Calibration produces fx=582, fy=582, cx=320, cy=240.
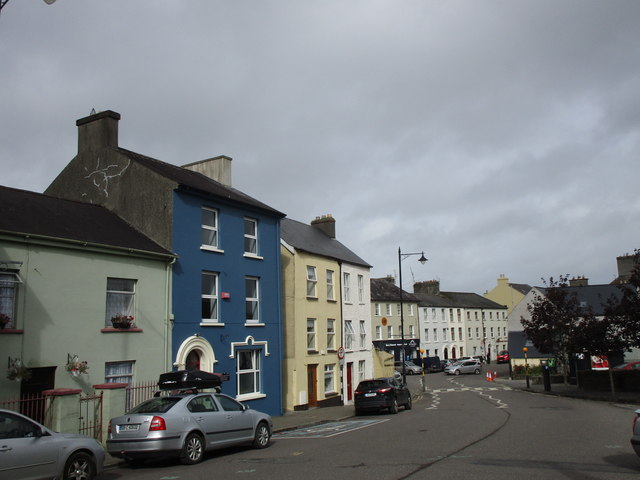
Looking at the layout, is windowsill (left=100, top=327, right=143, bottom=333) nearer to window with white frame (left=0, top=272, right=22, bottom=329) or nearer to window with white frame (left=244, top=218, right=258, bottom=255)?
window with white frame (left=0, top=272, right=22, bottom=329)

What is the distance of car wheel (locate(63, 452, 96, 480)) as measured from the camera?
980 centimetres

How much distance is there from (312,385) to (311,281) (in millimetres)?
5208

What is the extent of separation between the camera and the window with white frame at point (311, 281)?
29.7m

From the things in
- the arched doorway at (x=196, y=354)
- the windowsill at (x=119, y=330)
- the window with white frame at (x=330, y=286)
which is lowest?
the arched doorway at (x=196, y=354)

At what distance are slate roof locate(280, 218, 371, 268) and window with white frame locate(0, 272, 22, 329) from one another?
1506 centimetres

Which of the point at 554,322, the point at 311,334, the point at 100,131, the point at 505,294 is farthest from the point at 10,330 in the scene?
the point at 505,294

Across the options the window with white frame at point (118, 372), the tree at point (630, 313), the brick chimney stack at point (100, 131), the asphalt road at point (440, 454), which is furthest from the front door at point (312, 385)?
the tree at point (630, 313)

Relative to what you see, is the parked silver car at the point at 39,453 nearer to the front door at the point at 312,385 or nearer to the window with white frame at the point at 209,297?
the window with white frame at the point at 209,297

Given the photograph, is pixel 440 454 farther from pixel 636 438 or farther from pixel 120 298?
pixel 120 298

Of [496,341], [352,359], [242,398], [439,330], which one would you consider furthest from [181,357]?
[496,341]

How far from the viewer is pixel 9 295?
15156 mm

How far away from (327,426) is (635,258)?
18900 millimetres

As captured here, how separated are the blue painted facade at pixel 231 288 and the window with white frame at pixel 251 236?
256mm

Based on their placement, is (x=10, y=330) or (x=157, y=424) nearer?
(x=157, y=424)
